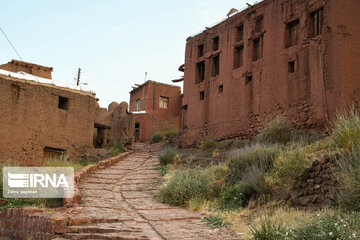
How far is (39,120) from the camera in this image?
1538cm

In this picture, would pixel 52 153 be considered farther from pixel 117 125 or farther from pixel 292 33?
pixel 292 33

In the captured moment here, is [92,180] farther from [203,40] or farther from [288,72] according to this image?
[203,40]

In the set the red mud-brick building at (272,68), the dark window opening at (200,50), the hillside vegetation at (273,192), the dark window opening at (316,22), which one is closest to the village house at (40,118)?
the red mud-brick building at (272,68)

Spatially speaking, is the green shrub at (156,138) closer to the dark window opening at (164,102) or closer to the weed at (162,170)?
the dark window opening at (164,102)

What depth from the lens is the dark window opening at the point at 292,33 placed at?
1525 centimetres

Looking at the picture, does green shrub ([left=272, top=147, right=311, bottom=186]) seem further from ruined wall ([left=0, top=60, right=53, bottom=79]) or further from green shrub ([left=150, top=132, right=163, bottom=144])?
ruined wall ([left=0, top=60, right=53, bottom=79])

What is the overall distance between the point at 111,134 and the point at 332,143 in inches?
545

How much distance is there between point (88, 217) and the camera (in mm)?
6766

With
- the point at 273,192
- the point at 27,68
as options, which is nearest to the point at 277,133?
the point at 273,192

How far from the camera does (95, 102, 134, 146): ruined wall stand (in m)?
19.6

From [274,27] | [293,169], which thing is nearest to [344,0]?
[274,27]

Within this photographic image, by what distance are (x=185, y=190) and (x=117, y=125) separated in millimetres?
11594

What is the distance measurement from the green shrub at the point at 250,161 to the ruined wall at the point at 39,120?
321 inches

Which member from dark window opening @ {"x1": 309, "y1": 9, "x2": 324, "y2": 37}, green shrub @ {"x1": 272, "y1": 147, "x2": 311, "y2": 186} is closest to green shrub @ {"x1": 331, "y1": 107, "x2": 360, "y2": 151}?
green shrub @ {"x1": 272, "y1": 147, "x2": 311, "y2": 186}
